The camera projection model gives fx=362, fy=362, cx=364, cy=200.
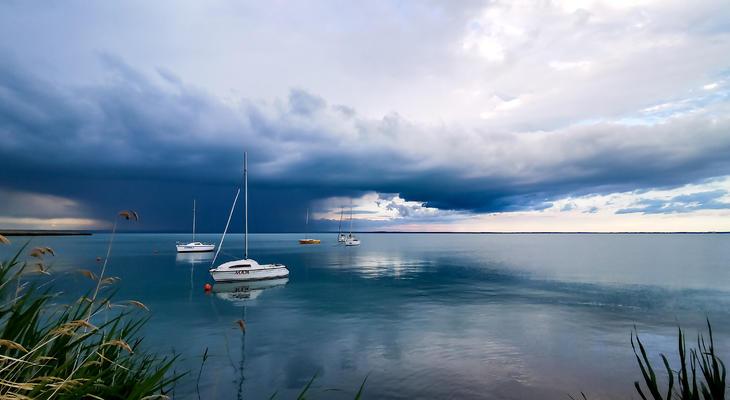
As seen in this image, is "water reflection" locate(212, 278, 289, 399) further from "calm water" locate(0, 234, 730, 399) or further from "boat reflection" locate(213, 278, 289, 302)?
"calm water" locate(0, 234, 730, 399)

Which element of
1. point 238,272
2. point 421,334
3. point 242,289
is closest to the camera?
point 421,334

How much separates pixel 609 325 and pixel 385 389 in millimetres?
21297

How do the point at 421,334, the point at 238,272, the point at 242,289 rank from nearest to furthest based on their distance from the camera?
the point at 421,334, the point at 238,272, the point at 242,289

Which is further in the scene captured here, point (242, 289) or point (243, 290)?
point (242, 289)

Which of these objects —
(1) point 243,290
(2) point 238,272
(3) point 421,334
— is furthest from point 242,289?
(3) point 421,334

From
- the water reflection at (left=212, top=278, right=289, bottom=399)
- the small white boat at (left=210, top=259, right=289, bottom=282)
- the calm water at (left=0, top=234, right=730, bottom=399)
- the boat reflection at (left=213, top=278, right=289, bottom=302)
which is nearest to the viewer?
the calm water at (left=0, top=234, right=730, bottom=399)

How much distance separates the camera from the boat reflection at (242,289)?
37769mm

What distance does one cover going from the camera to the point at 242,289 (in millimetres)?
42406

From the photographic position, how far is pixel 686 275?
6250cm

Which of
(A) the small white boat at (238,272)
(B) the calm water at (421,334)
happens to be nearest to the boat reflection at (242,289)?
(B) the calm water at (421,334)

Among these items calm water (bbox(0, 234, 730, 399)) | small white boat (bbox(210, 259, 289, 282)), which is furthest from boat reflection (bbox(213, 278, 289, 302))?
small white boat (bbox(210, 259, 289, 282))

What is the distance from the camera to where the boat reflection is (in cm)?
3777

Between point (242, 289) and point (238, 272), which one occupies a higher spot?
point (238, 272)

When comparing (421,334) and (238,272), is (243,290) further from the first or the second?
(421,334)
